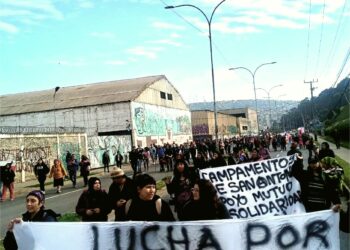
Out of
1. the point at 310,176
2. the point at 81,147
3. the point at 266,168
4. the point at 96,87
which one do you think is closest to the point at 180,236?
the point at 310,176

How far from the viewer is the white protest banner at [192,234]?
491 centimetres

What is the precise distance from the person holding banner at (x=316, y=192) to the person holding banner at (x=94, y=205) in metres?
3.19

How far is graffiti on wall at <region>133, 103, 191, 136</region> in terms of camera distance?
50500 millimetres

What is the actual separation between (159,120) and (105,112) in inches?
Result: 385

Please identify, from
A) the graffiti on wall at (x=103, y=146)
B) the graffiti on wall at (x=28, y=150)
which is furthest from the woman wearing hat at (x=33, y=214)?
the graffiti on wall at (x=103, y=146)

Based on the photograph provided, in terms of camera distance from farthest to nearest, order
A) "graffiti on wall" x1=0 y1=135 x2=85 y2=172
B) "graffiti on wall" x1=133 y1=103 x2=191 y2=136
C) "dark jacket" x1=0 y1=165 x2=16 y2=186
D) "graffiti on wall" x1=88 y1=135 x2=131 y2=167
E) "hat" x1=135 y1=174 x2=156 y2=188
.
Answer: "graffiti on wall" x1=133 y1=103 x2=191 y2=136, "graffiti on wall" x1=88 y1=135 x2=131 y2=167, "graffiti on wall" x1=0 y1=135 x2=85 y2=172, "dark jacket" x1=0 y1=165 x2=16 y2=186, "hat" x1=135 y1=174 x2=156 y2=188

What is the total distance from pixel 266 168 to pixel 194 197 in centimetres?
466

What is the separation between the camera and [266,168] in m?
9.94

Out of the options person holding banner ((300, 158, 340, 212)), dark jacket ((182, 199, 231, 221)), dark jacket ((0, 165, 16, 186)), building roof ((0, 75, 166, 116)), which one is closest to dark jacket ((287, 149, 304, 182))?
person holding banner ((300, 158, 340, 212))

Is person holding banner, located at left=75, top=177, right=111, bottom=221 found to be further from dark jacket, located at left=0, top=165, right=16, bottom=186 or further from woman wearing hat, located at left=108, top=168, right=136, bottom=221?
dark jacket, located at left=0, top=165, right=16, bottom=186

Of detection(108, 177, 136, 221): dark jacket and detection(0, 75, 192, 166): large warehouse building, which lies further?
detection(0, 75, 192, 166): large warehouse building

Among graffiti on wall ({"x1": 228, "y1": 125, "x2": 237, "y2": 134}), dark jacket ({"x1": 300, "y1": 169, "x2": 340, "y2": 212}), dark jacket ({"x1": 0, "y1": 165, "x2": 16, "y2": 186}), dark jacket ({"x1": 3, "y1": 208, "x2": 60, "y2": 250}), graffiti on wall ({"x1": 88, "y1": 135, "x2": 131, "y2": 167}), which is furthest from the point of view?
graffiti on wall ({"x1": 228, "y1": 125, "x2": 237, "y2": 134})

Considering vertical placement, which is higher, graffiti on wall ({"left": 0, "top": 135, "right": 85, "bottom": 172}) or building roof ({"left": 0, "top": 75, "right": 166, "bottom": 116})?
building roof ({"left": 0, "top": 75, "right": 166, "bottom": 116})

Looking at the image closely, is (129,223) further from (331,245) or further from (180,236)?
(331,245)
